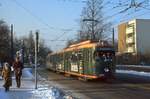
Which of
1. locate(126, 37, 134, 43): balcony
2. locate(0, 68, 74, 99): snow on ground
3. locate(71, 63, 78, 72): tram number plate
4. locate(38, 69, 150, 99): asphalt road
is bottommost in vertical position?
locate(38, 69, 150, 99): asphalt road

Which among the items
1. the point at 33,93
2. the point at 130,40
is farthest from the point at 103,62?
the point at 130,40

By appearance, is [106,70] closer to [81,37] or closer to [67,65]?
[67,65]

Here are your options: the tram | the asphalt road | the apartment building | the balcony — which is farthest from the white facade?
the asphalt road

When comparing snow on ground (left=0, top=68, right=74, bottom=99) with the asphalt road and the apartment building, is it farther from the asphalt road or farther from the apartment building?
the apartment building

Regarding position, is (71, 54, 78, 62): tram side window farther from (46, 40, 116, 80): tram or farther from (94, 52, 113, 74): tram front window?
(94, 52, 113, 74): tram front window

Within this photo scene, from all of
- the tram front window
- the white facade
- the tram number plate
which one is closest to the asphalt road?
the tram front window

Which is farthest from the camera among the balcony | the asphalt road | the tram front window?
the balcony

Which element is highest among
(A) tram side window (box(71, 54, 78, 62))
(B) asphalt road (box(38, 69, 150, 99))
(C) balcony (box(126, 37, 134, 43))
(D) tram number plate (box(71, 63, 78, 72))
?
(C) balcony (box(126, 37, 134, 43))

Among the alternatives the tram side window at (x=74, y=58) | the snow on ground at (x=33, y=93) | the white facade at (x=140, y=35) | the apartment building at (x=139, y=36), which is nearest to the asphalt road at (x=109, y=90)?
the snow on ground at (x=33, y=93)

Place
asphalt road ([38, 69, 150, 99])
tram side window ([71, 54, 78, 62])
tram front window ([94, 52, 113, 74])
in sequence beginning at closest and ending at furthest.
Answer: asphalt road ([38, 69, 150, 99])
tram front window ([94, 52, 113, 74])
tram side window ([71, 54, 78, 62])

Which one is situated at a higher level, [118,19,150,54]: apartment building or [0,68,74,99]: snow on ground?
[118,19,150,54]: apartment building

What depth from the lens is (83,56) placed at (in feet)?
119

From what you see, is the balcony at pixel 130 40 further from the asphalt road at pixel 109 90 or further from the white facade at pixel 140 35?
the asphalt road at pixel 109 90

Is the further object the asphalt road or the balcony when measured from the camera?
the balcony
